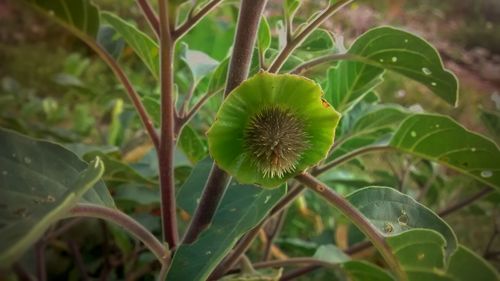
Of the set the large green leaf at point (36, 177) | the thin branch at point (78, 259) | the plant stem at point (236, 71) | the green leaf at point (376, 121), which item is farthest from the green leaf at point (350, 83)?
the thin branch at point (78, 259)

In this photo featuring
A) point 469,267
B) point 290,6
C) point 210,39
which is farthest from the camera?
point 210,39

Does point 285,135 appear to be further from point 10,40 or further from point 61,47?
point 10,40

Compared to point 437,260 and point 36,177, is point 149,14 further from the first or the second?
point 437,260

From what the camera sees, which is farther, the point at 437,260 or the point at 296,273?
the point at 296,273

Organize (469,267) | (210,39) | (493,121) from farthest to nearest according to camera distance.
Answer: (210,39), (493,121), (469,267)

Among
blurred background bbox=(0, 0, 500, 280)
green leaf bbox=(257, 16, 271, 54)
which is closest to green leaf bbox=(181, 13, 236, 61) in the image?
blurred background bbox=(0, 0, 500, 280)

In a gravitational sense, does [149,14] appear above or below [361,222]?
above

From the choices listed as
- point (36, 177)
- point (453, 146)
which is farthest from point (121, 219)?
point (453, 146)
